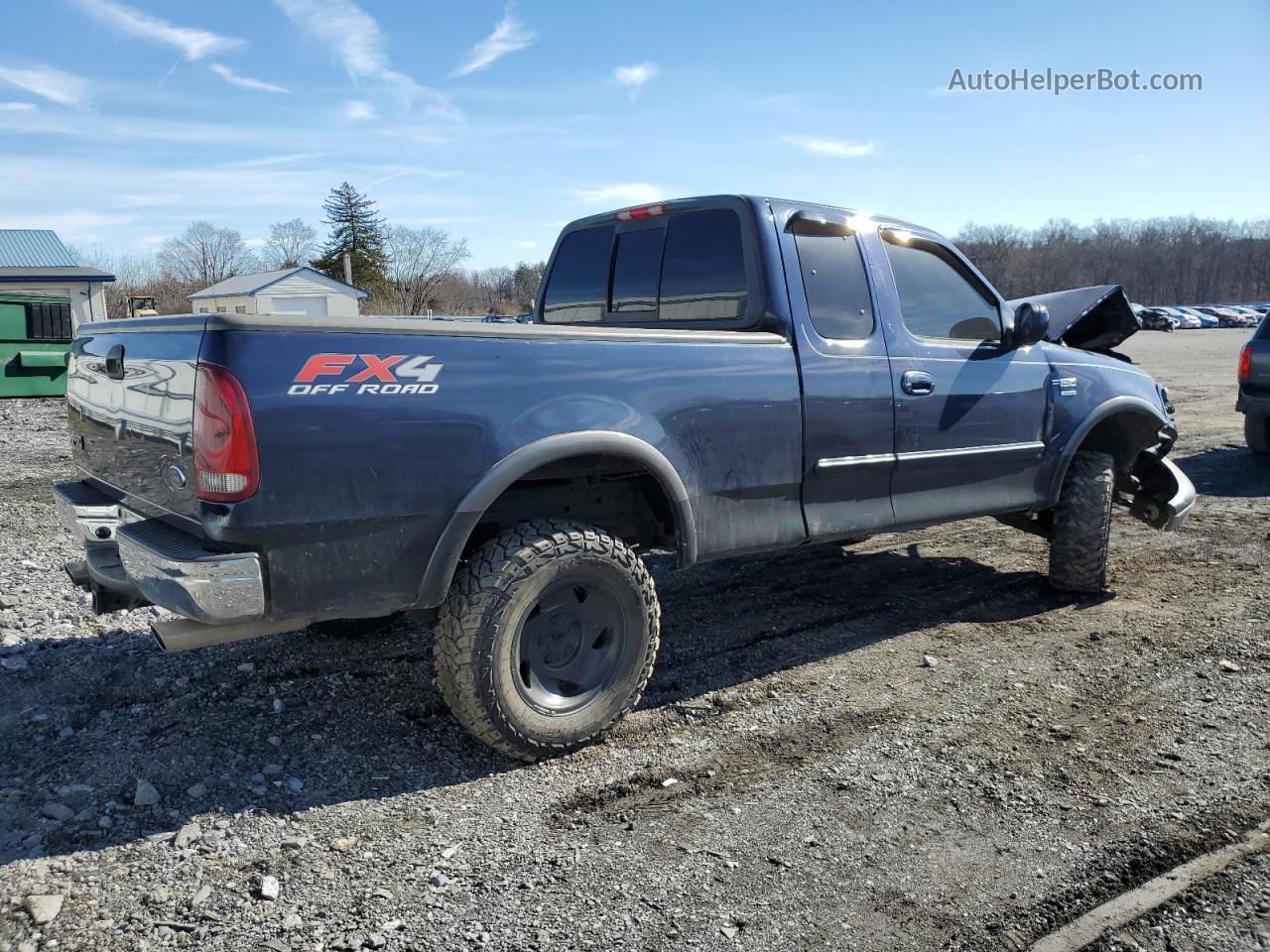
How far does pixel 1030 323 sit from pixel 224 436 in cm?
391

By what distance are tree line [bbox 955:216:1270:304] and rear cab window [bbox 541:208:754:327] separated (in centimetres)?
11499

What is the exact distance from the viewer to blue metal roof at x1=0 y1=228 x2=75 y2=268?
2958 centimetres

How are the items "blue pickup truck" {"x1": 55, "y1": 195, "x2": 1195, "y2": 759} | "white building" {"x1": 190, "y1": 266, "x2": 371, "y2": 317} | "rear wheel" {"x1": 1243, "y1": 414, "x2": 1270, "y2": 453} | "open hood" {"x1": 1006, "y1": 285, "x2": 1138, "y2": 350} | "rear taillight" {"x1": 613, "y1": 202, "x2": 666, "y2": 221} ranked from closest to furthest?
"blue pickup truck" {"x1": 55, "y1": 195, "x2": 1195, "y2": 759}
"rear taillight" {"x1": 613, "y1": 202, "x2": 666, "y2": 221}
"open hood" {"x1": 1006, "y1": 285, "x2": 1138, "y2": 350}
"rear wheel" {"x1": 1243, "y1": 414, "x2": 1270, "y2": 453}
"white building" {"x1": 190, "y1": 266, "x2": 371, "y2": 317}

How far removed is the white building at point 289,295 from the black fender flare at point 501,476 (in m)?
42.2

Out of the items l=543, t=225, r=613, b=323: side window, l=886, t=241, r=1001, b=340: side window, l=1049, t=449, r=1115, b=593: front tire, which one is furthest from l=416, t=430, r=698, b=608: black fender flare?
l=1049, t=449, r=1115, b=593: front tire

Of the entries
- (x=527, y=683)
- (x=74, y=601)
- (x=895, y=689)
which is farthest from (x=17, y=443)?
(x=895, y=689)

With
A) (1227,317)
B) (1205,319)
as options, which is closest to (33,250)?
(1205,319)

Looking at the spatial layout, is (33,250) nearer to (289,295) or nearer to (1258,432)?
(289,295)

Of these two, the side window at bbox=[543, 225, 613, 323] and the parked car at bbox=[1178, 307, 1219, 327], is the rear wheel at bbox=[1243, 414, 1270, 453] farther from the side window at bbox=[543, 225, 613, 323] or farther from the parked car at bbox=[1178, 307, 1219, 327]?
the parked car at bbox=[1178, 307, 1219, 327]

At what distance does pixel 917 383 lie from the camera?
4.54 metres

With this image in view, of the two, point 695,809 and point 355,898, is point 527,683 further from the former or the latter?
point 355,898

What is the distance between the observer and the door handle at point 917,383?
14.7 feet

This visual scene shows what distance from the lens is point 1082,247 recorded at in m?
127

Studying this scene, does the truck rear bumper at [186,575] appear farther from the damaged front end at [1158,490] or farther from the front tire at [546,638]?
the damaged front end at [1158,490]
